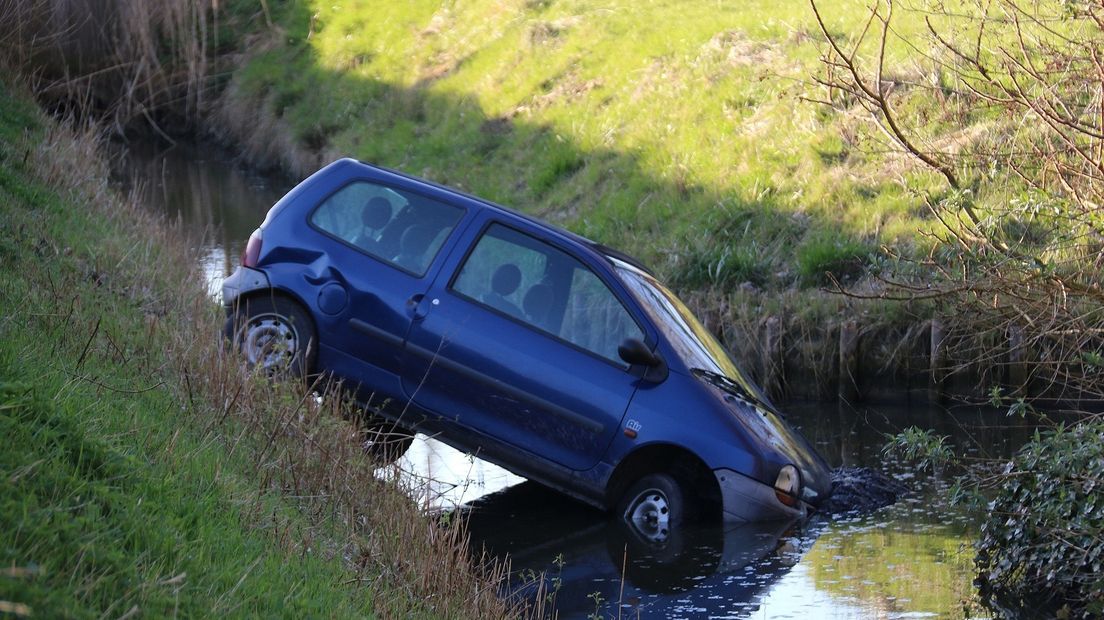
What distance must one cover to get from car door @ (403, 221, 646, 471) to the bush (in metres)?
2.30

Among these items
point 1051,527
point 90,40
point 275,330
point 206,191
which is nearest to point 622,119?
point 90,40

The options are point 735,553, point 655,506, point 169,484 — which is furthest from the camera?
point 655,506

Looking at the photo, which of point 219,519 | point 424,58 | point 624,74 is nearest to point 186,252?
point 219,519

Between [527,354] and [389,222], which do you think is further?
[389,222]

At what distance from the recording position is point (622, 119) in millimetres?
19812

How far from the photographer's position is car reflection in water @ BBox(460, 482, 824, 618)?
24.4 feet

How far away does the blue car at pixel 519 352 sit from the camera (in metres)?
8.59

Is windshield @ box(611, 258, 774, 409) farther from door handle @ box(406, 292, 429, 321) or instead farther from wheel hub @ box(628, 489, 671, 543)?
door handle @ box(406, 292, 429, 321)

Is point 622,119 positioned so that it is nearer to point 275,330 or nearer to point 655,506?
point 275,330

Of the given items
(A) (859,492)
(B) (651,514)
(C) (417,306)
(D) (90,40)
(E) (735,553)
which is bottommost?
(E) (735,553)

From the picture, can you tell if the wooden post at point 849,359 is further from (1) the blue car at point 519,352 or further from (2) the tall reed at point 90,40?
(2) the tall reed at point 90,40

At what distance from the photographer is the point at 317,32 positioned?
31.6m

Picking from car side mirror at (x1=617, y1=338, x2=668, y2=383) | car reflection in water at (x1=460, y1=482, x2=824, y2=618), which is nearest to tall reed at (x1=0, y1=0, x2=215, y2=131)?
car reflection in water at (x1=460, y1=482, x2=824, y2=618)

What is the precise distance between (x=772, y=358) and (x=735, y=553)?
15.4 feet
